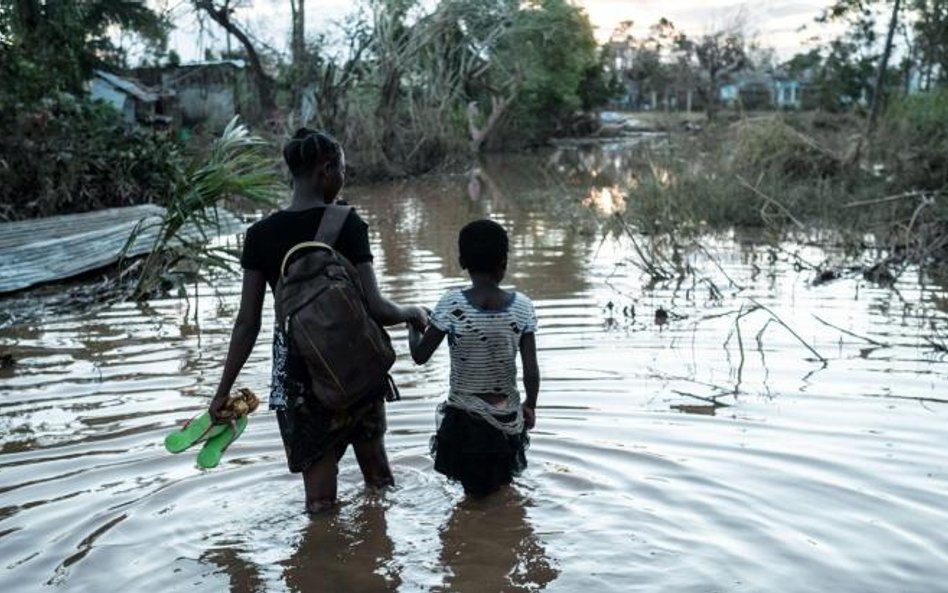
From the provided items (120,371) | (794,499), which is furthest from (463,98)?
(794,499)

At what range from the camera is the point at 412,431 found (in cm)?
582

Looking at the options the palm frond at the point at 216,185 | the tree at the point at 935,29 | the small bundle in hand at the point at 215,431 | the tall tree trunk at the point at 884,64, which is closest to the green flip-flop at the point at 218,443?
the small bundle in hand at the point at 215,431

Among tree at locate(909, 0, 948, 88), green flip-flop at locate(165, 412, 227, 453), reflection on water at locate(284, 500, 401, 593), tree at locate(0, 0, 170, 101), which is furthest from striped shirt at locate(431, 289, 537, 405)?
tree at locate(909, 0, 948, 88)

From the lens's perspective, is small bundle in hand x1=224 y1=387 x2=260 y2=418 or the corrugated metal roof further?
the corrugated metal roof

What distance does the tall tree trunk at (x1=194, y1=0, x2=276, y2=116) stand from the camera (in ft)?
98.1

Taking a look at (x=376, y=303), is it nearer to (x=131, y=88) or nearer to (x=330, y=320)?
(x=330, y=320)

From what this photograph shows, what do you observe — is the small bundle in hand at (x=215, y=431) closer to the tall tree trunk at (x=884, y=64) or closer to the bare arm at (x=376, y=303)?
the bare arm at (x=376, y=303)

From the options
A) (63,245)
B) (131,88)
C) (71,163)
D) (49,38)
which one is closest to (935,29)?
(49,38)

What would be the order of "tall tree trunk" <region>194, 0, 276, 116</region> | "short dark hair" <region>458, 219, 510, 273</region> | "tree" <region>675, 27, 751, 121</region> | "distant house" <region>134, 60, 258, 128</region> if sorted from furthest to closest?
"tree" <region>675, 27, 751, 121</region>
"distant house" <region>134, 60, 258, 128</region>
"tall tree trunk" <region>194, 0, 276, 116</region>
"short dark hair" <region>458, 219, 510, 273</region>

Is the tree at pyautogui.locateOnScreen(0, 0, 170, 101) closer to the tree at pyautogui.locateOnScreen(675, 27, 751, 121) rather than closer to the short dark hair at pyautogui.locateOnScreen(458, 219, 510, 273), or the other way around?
the short dark hair at pyautogui.locateOnScreen(458, 219, 510, 273)

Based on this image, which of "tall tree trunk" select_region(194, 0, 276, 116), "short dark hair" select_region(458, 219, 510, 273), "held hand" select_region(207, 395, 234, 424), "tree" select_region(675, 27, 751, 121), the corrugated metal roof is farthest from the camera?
"tree" select_region(675, 27, 751, 121)

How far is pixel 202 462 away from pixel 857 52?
44.0 m

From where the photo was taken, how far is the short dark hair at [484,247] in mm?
4086

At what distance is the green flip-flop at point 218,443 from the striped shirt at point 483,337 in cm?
89
